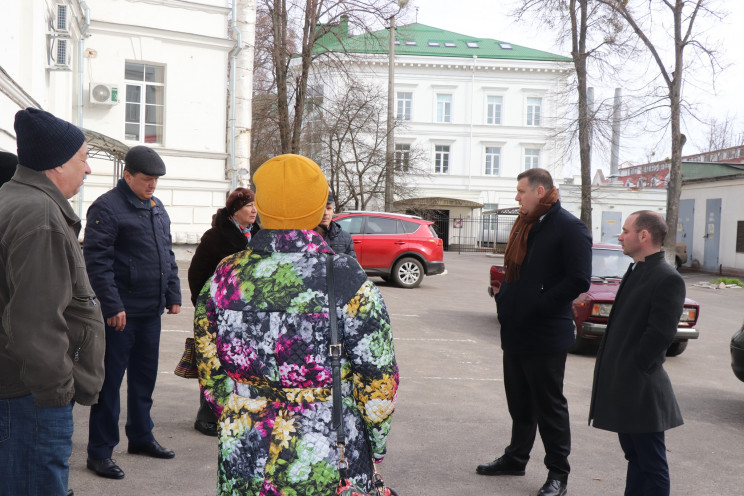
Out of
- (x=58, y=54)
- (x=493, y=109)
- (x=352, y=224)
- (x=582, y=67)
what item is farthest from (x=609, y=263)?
(x=493, y=109)

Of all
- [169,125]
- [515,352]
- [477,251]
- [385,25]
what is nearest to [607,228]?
[477,251]

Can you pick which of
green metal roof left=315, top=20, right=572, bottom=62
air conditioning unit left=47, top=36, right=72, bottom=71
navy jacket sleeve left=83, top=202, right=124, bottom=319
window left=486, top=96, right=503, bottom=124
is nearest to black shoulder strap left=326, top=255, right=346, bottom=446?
navy jacket sleeve left=83, top=202, right=124, bottom=319

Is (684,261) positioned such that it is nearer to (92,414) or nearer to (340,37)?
(340,37)

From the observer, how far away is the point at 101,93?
1706 cm

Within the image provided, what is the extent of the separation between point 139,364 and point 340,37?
23.5 meters

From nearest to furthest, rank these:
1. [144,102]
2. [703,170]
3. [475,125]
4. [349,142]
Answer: [144,102] < [349,142] < [703,170] < [475,125]

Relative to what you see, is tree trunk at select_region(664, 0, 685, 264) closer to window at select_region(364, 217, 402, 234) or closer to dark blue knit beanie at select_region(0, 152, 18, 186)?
window at select_region(364, 217, 402, 234)

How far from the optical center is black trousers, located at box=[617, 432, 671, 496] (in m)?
3.56

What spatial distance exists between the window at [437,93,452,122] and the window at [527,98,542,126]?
17.8 feet

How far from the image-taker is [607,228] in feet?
121

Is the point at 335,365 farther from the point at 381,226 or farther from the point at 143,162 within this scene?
the point at 381,226

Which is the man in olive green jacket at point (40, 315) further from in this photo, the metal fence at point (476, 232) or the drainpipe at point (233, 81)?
the metal fence at point (476, 232)

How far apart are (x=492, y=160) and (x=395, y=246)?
31.6m

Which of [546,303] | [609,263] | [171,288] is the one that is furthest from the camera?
[609,263]
